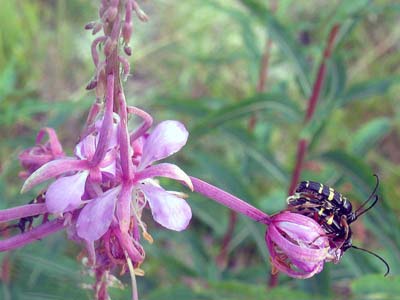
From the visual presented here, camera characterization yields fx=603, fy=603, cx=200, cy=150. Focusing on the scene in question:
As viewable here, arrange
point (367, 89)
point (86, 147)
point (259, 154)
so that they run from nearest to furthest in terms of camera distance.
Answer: point (86, 147)
point (367, 89)
point (259, 154)

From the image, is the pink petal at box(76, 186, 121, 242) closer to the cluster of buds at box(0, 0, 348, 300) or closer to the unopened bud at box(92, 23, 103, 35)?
the cluster of buds at box(0, 0, 348, 300)

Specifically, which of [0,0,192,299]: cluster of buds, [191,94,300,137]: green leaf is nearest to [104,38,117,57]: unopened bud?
[0,0,192,299]: cluster of buds

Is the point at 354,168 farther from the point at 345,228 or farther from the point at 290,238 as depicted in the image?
the point at 290,238

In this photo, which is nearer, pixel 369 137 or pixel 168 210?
pixel 168 210

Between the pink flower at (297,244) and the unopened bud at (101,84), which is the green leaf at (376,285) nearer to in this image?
the pink flower at (297,244)

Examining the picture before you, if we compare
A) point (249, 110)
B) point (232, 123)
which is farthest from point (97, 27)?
point (232, 123)

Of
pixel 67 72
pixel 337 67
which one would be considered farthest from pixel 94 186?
pixel 67 72
